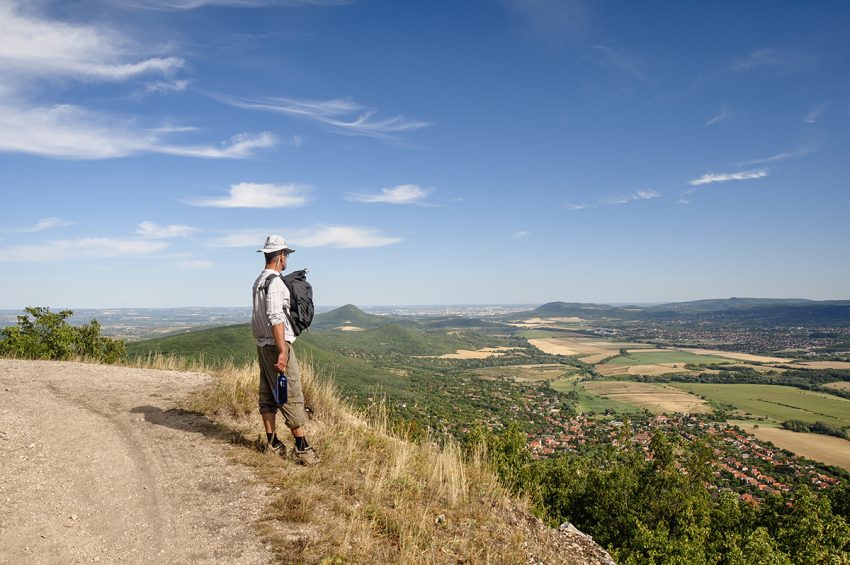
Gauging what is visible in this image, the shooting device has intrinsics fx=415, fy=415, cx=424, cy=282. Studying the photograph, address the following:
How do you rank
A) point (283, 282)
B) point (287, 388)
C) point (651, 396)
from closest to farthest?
point (287, 388)
point (283, 282)
point (651, 396)

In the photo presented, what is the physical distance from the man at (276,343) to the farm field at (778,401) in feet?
294

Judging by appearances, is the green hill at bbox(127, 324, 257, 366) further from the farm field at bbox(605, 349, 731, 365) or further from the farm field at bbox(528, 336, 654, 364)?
the farm field at bbox(605, 349, 731, 365)

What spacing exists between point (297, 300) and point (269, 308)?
1.50 feet

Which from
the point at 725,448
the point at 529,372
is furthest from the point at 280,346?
the point at 529,372

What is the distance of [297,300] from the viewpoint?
632 cm

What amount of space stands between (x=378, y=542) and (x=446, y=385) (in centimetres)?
8554

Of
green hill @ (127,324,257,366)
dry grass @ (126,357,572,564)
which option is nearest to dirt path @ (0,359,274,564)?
dry grass @ (126,357,572,564)

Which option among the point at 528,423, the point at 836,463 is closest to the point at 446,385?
the point at 528,423

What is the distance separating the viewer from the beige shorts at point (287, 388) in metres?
6.25

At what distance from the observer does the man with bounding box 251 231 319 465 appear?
20.0 feet

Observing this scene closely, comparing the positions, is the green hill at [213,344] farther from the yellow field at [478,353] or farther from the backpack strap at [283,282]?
the backpack strap at [283,282]

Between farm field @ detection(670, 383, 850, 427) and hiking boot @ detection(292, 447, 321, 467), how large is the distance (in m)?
89.4

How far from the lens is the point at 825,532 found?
19.0 metres

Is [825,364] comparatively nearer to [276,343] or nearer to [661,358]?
[661,358]
